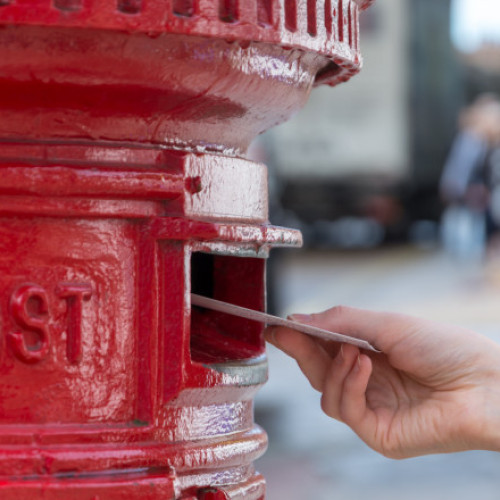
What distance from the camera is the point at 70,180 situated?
1.01 meters

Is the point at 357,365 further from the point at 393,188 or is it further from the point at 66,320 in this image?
the point at 393,188

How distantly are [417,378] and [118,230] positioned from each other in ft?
1.92

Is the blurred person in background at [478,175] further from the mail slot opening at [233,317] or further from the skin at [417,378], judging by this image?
the mail slot opening at [233,317]

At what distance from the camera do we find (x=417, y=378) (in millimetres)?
1476

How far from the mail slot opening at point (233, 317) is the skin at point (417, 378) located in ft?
0.19

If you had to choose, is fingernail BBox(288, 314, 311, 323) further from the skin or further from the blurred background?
the blurred background

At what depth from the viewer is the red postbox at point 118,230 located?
3.30 ft

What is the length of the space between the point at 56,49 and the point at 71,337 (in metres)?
Result: 0.28

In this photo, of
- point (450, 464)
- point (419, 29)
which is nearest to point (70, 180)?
point (450, 464)

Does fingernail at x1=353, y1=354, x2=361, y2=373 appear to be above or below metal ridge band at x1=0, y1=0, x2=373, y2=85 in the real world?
below

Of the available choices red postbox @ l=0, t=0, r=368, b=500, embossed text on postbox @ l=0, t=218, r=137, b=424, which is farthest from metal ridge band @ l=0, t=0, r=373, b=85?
embossed text on postbox @ l=0, t=218, r=137, b=424

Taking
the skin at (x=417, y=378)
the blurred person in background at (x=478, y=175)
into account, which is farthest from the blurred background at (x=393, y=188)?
the skin at (x=417, y=378)

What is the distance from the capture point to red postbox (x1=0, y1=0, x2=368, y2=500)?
1005mm

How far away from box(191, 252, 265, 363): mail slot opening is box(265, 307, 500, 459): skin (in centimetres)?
6
